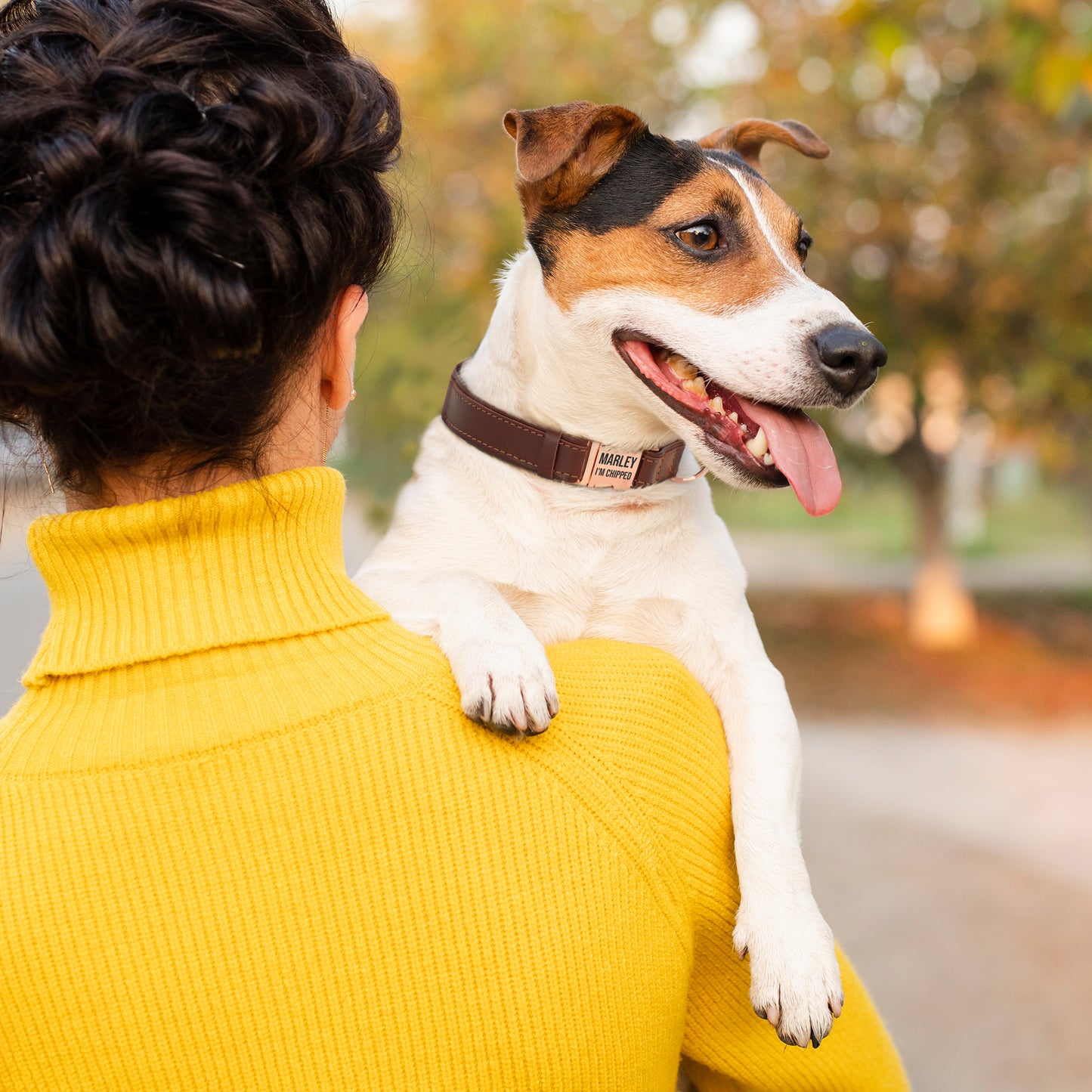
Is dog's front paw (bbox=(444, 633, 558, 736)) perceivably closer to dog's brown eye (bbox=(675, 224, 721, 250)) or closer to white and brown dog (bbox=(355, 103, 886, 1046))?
white and brown dog (bbox=(355, 103, 886, 1046))

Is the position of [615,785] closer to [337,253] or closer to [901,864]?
[337,253]

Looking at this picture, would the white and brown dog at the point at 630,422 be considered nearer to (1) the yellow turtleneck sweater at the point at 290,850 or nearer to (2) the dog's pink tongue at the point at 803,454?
(2) the dog's pink tongue at the point at 803,454

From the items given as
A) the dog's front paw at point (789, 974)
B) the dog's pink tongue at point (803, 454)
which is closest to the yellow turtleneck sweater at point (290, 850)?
the dog's front paw at point (789, 974)

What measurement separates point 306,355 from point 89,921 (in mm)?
585

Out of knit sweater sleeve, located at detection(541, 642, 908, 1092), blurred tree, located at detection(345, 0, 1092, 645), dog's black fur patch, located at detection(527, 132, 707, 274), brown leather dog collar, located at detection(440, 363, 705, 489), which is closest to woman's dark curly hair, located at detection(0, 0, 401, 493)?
knit sweater sleeve, located at detection(541, 642, 908, 1092)

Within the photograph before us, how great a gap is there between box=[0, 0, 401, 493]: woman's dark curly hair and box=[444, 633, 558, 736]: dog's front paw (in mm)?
340

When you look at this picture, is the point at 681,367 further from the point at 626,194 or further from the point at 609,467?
the point at 626,194

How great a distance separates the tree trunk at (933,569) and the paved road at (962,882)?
269 centimetres

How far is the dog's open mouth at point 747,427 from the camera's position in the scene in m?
1.76

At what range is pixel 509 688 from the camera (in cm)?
120

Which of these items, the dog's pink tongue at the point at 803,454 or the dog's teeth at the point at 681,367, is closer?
the dog's pink tongue at the point at 803,454

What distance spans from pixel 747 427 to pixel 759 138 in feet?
2.77

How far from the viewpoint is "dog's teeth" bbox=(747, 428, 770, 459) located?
1.82 metres

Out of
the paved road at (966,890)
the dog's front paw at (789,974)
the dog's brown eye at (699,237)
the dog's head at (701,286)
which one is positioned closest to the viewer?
the dog's front paw at (789,974)
